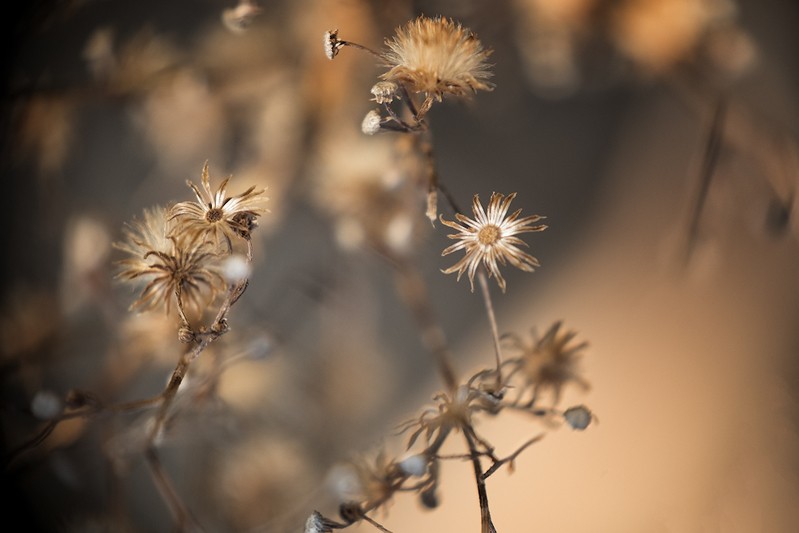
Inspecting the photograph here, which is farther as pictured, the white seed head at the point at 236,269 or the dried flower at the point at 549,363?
the dried flower at the point at 549,363

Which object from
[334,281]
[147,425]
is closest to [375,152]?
[334,281]

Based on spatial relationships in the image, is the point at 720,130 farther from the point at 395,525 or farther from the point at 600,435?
the point at 395,525

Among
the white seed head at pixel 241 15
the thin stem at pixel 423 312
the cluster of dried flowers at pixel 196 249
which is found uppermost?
the white seed head at pixel 241 15

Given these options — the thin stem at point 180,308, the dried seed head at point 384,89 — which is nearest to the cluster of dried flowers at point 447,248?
the dried seed head at point 384,89

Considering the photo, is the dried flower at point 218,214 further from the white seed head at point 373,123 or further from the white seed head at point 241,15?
the white seed head at point 241,15

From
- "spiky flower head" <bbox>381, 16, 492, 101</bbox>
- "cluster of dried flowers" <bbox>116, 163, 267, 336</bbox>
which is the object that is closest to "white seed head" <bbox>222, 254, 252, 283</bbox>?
"cluster of dried flowers" <bbox>116, 163, 267, 336</bbox>

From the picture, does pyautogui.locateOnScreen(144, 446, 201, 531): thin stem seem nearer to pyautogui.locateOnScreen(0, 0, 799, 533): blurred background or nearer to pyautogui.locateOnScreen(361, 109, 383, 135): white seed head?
pyautogui.locateOnScreen(0, 0, 799, 533): blurred background
